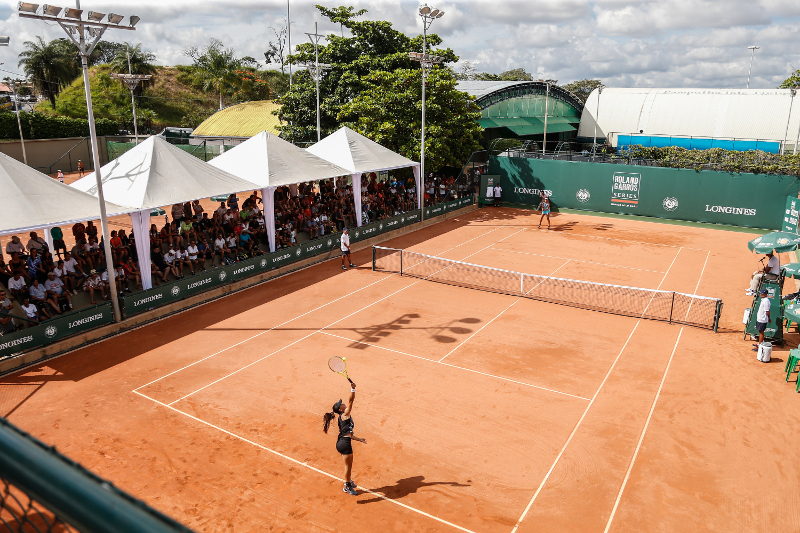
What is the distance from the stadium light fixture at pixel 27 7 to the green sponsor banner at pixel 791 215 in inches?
1214

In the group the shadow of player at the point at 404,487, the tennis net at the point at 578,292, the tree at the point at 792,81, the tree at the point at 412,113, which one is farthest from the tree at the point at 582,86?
the shadow of player at the point at 404,487

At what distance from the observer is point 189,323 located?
1764cm

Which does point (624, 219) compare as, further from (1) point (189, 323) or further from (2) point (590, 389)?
(1) point (189, 323)

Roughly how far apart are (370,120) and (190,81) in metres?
72.0

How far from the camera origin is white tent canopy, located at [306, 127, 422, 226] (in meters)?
27.5

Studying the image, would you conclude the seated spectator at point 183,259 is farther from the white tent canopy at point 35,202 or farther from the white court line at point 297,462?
the white court line at point 297,462

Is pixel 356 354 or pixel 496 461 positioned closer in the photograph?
pixel 496 461

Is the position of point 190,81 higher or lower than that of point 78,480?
higher

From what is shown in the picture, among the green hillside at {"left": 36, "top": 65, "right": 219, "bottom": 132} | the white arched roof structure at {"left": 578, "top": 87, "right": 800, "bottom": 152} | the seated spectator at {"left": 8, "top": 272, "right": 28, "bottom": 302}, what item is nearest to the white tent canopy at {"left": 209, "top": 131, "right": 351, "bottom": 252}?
the seated spectator at {"left": 8, "top": 272, "right": 28, "bottom": 302}

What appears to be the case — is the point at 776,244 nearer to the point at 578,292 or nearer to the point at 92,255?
the point at 578,292

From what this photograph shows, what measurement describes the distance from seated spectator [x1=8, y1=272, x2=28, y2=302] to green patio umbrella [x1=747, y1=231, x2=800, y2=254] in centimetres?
2085

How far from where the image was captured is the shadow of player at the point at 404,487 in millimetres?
9914

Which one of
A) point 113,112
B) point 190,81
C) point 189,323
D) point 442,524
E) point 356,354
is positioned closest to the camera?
point 442,524

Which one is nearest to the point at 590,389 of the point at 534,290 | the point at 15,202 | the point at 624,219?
the point at 534,290
